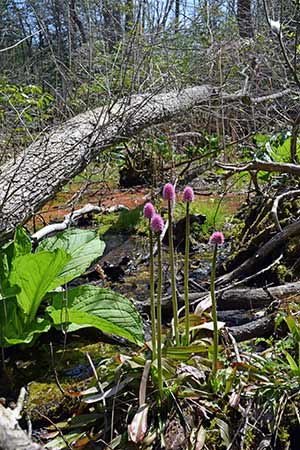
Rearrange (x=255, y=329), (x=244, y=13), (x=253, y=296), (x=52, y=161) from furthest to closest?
(x=244, y=13)
(x=52, y=161)
(x=253, y=296)
(x=255, y=329)

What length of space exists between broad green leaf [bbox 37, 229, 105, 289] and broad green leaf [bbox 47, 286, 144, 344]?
0.51 feet

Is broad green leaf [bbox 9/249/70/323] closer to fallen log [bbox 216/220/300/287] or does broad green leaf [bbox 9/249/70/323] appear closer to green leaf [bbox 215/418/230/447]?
green leaf [bbox 215/418/230/447]

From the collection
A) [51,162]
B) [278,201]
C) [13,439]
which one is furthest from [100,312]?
[278,201]

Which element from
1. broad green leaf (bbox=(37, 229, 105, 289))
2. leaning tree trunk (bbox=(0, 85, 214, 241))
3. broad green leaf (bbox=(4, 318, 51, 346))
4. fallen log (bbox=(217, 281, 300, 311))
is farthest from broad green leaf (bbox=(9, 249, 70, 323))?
fallen log (bbox=(217, 281, 300, 311))

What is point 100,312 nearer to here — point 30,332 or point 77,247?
point 30,332

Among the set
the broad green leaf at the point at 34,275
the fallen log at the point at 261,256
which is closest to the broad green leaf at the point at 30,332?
the broad green leaf at the point at 34,275

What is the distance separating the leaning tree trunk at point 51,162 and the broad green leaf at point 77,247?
0.88 ft

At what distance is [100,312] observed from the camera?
2.13 metres

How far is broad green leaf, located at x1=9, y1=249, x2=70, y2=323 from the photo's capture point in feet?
6.57

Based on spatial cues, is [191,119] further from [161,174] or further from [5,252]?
[5,252]

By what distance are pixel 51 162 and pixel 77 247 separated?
68cm

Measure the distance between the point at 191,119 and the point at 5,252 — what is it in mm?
4338

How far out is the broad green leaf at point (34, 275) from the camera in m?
2.00

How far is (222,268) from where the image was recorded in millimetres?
3576
